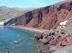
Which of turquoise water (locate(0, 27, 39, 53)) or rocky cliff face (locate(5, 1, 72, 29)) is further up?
rocky cliff face (locate(5, 1, 72, 29))

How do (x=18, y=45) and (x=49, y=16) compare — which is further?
(x=49, y=16)

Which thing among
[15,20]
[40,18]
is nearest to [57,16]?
[40,18]

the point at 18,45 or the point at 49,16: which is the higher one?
the point at 49,16

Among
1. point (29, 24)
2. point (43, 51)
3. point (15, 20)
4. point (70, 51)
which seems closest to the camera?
point (70, 51)

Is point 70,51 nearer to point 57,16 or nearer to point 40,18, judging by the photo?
point 57,16

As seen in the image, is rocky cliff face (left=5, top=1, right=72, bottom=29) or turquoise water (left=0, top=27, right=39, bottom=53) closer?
turquoise water (left=0, top=27, right=39, bottom=53)

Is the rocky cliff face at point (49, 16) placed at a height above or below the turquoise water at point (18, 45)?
above

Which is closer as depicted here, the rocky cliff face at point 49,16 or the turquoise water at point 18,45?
the turquoise water at point 18,45

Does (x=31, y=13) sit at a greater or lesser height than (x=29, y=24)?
greater
